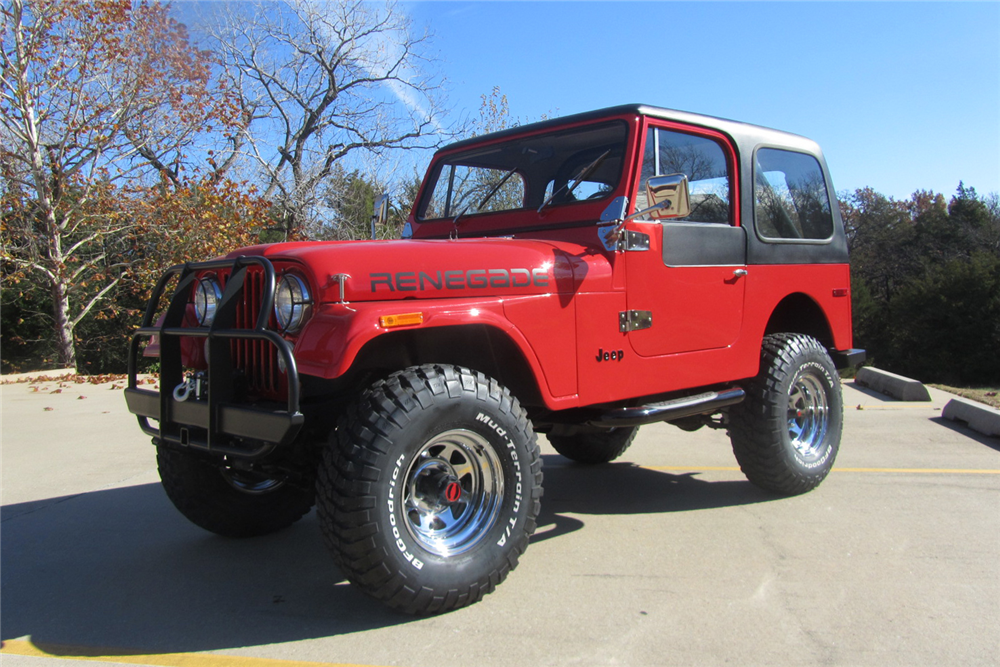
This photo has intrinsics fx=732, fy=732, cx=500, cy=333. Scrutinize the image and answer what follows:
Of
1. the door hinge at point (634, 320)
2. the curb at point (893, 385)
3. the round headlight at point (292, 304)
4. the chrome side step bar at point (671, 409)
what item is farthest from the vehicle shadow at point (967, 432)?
the round headlight at point (292, 304)

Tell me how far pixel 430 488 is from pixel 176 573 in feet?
4.42

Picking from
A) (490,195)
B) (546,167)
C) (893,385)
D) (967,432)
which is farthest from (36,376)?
(967,432)

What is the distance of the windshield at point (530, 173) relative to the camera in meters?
3.87

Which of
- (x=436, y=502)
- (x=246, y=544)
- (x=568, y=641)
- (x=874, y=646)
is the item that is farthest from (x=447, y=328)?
(x=874, y=646)

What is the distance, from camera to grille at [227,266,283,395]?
9.68ft

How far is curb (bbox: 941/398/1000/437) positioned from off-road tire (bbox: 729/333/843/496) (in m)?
2.27

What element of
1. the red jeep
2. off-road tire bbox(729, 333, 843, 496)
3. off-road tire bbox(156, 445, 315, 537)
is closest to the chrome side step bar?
the red jeep

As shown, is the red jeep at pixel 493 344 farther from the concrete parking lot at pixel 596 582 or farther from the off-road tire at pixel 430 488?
the concrete parking lot at pixel 596 582

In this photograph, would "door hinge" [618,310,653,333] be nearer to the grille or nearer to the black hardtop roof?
the black hardtop roof

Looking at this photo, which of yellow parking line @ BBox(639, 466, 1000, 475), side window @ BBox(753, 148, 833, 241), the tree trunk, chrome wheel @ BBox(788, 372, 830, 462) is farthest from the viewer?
the tree trunk

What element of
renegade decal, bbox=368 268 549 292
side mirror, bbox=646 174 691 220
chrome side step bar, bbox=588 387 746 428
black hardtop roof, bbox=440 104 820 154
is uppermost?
black hardtop roof, bbox=440 104 820 154

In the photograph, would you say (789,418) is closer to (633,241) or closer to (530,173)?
(633,241)

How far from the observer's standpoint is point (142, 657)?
2568mm

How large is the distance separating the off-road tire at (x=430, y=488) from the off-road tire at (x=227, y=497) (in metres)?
0.73
